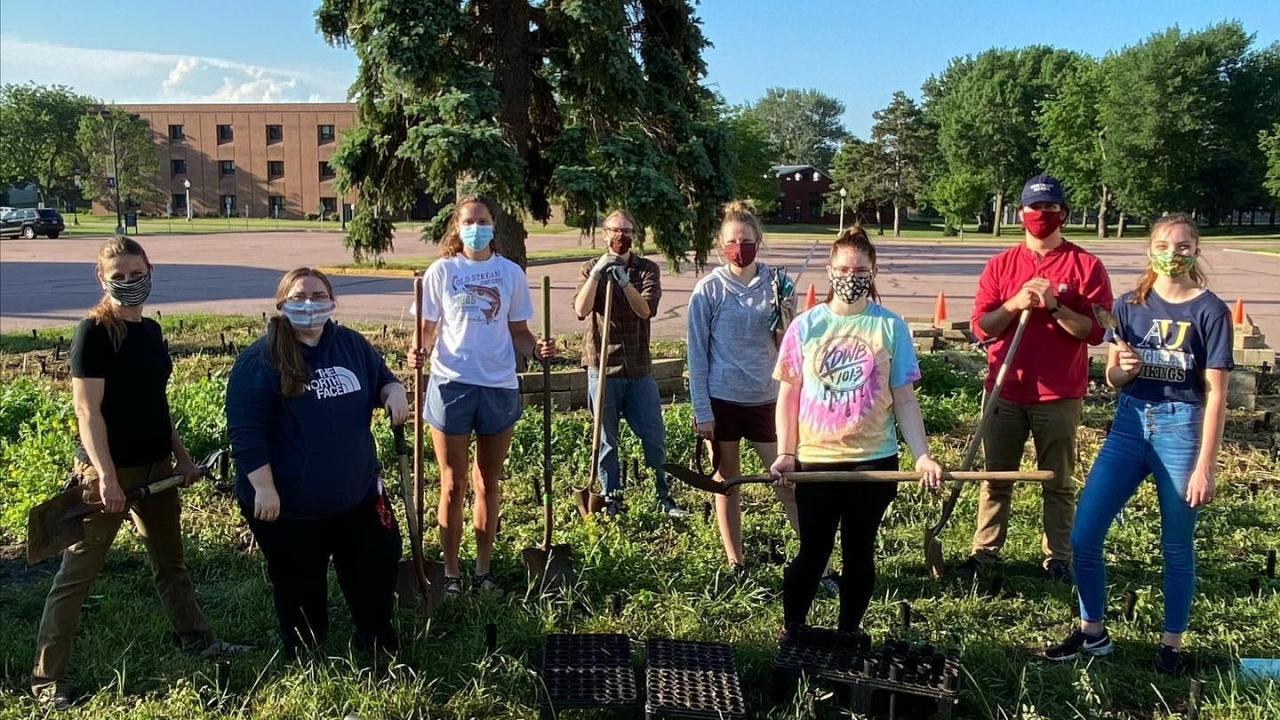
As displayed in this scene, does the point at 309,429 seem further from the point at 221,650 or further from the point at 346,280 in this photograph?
the point at 346,280

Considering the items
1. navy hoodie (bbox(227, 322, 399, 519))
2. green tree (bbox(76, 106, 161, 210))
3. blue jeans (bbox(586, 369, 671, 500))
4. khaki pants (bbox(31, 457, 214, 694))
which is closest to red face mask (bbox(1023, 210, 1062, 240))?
blue jeans (bbox(586, 369, 671, 500))

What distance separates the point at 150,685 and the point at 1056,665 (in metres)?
3.56

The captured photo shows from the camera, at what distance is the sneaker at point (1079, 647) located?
144 inches

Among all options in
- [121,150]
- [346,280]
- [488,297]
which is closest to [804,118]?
[121,150]

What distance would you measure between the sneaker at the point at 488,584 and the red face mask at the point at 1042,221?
9.69 ft

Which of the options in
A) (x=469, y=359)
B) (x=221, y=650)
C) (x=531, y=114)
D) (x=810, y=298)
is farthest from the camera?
(x=810, y=298)

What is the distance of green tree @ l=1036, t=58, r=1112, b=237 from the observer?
53969mm

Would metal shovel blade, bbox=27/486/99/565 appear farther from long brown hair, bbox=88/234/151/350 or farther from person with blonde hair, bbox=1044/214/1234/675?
person with blonde hair, bbox=1044/214/1234/675

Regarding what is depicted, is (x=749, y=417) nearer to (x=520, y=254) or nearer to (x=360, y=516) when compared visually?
(x=360, y=516)

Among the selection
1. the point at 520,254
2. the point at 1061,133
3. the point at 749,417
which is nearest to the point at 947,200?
the point at 1061,133

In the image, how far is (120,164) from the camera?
61.4 meters

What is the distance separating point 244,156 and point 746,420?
2883 inches

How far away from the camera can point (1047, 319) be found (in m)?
4.22

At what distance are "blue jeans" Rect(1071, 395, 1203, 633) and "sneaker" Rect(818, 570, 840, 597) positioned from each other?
41.8 inches
